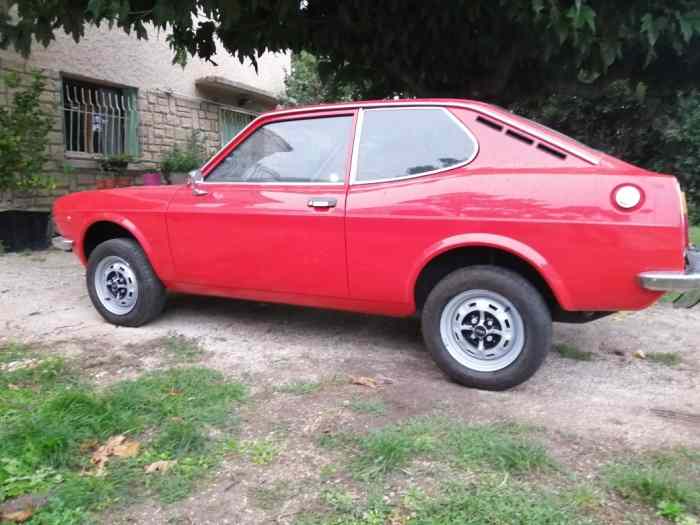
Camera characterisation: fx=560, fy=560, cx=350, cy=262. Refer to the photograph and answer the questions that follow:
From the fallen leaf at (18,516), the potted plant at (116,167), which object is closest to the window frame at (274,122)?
the fallen leaf at (18,516)

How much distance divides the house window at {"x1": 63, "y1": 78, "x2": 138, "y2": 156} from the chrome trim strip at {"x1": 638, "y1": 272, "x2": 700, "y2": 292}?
845 cm

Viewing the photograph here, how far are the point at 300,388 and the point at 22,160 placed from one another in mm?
6156

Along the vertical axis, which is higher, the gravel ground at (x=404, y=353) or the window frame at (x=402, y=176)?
the window frame at (x=402, y=176)

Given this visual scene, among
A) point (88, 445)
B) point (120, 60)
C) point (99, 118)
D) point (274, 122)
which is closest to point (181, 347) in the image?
point (88, 445)

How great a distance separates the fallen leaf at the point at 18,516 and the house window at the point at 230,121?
10009 mm

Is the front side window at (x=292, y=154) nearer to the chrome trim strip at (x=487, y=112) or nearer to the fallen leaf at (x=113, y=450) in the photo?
the chrome trim strip at (x=487, y=112)

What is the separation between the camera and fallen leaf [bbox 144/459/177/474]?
2.30 metres

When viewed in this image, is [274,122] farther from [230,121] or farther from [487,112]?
[230,121]

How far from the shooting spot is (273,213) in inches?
140

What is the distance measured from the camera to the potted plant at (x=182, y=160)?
376 inches

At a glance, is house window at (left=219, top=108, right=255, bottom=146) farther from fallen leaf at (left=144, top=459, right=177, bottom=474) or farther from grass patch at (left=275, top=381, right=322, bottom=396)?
fallen leaf at (left=144, top=459, right=177, bottom=474)

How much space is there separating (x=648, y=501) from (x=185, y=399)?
2.15m

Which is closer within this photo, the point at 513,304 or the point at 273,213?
the point at 513,304

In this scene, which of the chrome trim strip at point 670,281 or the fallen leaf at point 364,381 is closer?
the chrome trim strip at point 670,281
